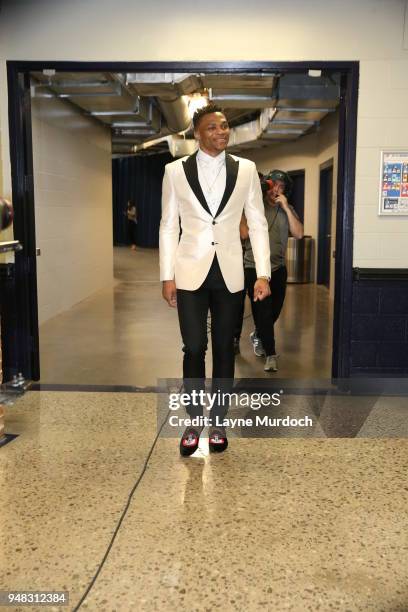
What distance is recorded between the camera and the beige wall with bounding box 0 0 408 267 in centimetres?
385

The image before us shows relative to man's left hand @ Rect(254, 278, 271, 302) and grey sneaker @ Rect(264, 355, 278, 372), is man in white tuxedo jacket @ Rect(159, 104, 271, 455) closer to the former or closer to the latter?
man's left hand @ Rect(254, 278, 271, 302)

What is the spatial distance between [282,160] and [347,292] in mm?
9107

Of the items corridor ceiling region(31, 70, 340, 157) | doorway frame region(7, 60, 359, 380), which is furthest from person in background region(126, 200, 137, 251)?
doorway frame region(7, 60, 359, 380)

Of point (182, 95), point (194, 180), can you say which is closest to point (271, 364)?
point (194, 180)

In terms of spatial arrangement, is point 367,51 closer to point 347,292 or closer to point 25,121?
point 347,292


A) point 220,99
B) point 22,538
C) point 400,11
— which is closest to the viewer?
point 22,538

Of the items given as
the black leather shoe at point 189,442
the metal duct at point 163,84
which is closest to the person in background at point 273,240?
the black leather shoe at point 189,442

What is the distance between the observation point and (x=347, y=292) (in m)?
4.05

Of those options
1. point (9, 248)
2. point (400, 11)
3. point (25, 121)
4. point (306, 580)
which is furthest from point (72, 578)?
point (400, 11)

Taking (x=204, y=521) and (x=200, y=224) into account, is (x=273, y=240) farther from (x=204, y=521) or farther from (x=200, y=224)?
(x=204, y=521)

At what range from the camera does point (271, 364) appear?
4.65m

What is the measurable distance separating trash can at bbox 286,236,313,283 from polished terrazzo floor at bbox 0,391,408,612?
24.9 ft

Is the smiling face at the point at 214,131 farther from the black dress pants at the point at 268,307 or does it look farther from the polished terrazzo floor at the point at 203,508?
the black dress pants at the point at 268,307

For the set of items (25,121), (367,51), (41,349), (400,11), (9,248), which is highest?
(400,11)
